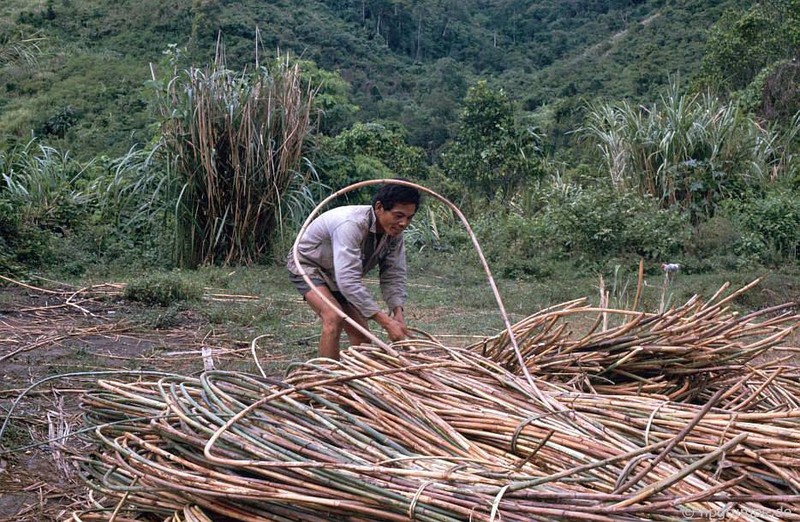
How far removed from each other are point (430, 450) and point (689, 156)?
8924mm

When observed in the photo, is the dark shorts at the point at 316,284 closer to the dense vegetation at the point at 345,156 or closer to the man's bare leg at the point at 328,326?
the man's bare leg at the point at 328,326

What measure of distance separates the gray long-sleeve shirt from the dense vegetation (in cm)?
447

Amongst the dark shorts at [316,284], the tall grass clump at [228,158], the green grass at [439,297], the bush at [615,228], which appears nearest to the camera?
the dark shorts at [316,284]

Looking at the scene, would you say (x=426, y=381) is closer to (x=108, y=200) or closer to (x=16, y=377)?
(x=16, y=377)

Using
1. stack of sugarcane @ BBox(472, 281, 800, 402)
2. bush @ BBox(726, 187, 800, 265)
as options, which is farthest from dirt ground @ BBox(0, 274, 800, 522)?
bush @ BBox(726, 187, 800, 265)

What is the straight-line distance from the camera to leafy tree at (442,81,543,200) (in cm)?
1350

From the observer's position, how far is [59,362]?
4812 mm

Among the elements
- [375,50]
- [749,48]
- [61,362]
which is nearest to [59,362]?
[61,362]

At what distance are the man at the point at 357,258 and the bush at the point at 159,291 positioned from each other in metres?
2.50

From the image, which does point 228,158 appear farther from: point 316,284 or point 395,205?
point 395,205

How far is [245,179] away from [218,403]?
19.8 ft

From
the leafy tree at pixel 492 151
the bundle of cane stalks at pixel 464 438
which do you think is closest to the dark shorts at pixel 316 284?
the bundle of cane stalks at pixel 464 438

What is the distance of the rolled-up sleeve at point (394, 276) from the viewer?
4.23 m

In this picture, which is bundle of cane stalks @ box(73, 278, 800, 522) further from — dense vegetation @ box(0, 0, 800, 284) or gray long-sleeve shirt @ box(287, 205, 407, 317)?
dense vegetation @ box(0, 0, 800, 284)
